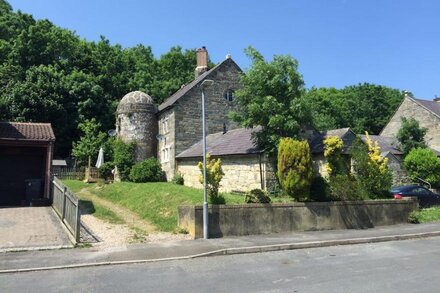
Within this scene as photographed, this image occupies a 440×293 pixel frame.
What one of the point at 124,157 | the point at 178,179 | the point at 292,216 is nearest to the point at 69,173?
the point at 124,157

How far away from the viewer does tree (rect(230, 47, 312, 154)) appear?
22.1 meters

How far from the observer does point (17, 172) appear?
861 inches

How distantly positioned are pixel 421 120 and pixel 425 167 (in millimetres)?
13737

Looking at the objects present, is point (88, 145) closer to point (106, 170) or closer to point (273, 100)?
point (106, 170)

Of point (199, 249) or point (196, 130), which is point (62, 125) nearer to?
point (196, 130)

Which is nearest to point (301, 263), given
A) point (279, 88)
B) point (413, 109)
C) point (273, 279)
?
point (273, 279)

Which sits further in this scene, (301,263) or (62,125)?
(62,125)

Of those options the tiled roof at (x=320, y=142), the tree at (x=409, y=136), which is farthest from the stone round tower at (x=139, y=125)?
the tree at (x=409, y=136)

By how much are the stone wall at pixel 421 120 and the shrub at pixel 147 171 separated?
2736cm

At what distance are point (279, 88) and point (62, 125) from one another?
29792 mm

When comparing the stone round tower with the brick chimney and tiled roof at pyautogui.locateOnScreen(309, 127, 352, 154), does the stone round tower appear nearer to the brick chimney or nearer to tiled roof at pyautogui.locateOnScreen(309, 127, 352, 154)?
the brick chimney

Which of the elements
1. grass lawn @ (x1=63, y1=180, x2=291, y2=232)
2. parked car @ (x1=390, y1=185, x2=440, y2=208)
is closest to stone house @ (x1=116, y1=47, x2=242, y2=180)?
grass lawn @ (x1=63, y1=180, x2=291, y2=232)

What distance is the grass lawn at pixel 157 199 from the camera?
17331 millimetres

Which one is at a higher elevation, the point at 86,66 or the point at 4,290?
the point at 86,66
